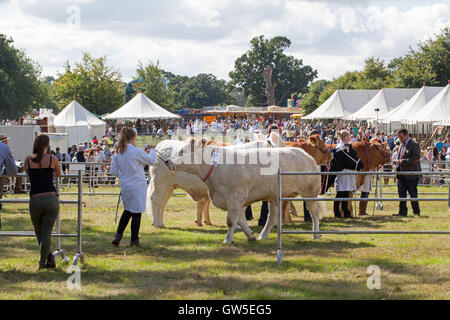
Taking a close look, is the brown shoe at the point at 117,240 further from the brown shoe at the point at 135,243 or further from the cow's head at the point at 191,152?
the cow's head at the point at 191,152

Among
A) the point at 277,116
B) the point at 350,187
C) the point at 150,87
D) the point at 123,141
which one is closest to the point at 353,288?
the point at 123,141

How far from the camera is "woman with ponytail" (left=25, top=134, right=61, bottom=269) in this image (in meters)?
8.02

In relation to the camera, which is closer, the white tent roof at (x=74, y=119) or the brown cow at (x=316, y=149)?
the brown cow at (x=316, y=149)

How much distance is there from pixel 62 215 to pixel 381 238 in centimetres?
805

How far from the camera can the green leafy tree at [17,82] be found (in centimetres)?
8112

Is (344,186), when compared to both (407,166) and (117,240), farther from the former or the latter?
(117,240)

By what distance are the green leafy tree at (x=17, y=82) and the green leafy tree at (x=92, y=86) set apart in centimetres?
1769

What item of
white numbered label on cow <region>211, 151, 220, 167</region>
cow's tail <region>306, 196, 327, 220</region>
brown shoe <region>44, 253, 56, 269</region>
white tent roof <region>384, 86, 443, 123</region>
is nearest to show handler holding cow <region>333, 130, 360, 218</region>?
cow's tail <region>306, 196, 327, 220</region>

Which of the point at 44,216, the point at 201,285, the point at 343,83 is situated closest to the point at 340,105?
the point at 44,216

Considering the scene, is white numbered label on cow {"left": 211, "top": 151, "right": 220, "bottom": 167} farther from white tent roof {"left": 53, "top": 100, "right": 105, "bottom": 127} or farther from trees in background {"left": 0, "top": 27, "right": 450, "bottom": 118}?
trees in background {"left": 0, "top": 27, "right": 450, "bottom": 118}

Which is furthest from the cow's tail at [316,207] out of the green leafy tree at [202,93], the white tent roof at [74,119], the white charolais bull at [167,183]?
the green leafy tree at [202,93]
